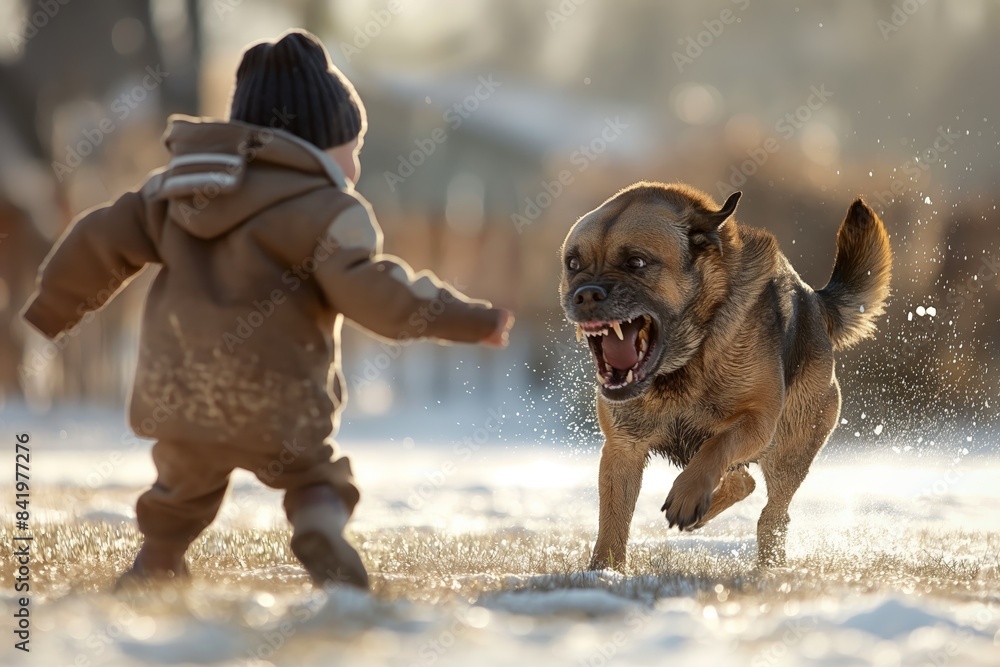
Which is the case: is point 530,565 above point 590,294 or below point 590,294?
below

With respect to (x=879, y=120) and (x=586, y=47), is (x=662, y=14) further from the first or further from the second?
(x=879, y=120)

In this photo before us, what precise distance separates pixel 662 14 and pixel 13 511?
23.9 meters

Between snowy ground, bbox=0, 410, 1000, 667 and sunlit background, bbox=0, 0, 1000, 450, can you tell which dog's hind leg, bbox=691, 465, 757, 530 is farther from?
sunlit background, bbox=0, 0, 1000, 450

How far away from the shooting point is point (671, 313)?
493cm

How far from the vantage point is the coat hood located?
3873mm

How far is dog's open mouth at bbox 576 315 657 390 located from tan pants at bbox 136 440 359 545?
128 centimetres

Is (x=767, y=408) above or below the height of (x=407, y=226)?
below

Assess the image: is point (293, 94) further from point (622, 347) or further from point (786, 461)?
point (786, 461)

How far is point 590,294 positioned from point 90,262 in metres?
1.86

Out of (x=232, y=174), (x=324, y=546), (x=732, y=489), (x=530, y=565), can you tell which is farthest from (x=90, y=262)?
(x=732, y=489)

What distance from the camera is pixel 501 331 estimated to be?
12.7 ft

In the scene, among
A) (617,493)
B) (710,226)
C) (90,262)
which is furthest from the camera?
(617,493)

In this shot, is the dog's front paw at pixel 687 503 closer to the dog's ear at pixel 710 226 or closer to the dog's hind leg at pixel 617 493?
the dog's hind leg at pixel 617 493

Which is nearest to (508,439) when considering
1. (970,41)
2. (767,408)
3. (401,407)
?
(401,407)
